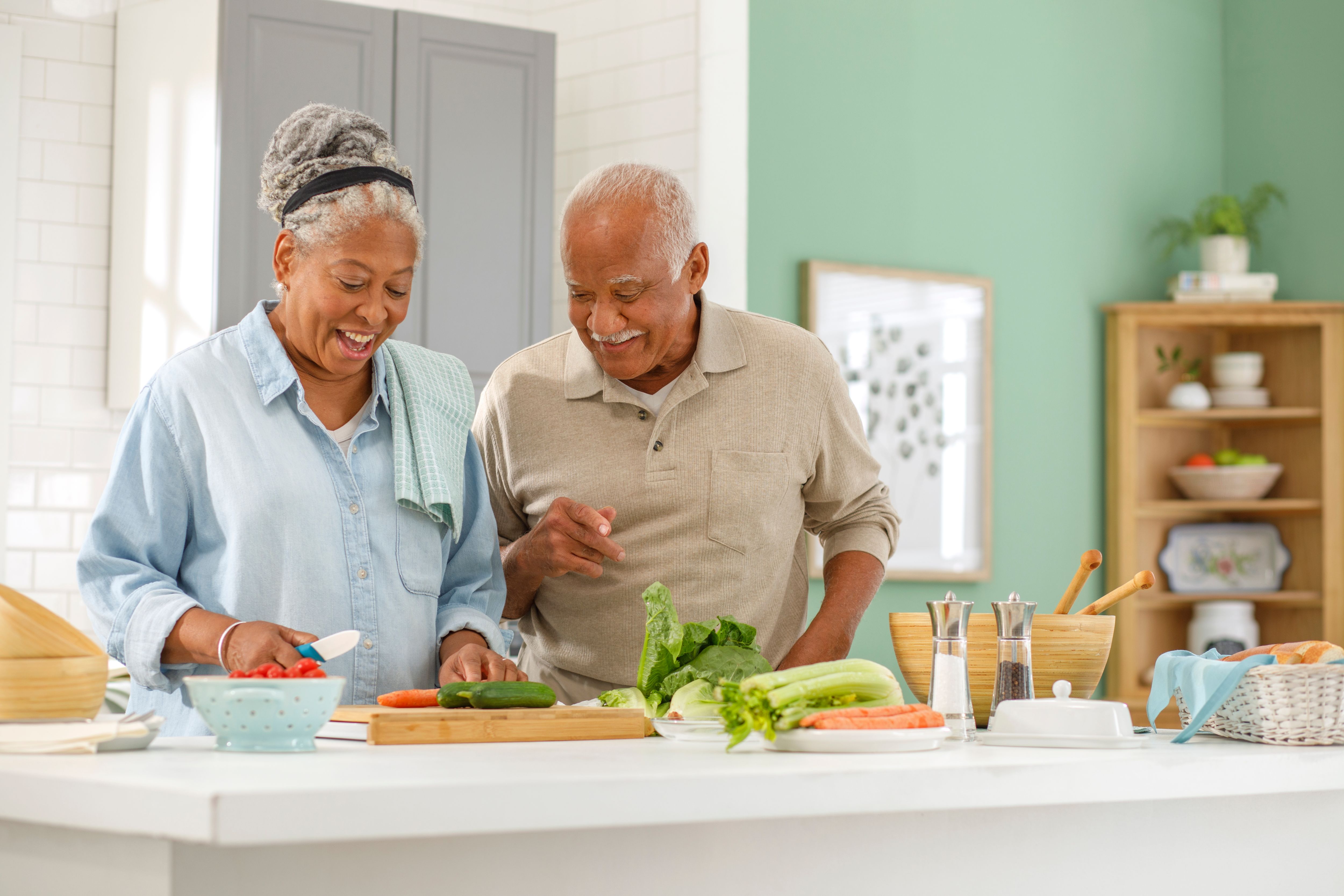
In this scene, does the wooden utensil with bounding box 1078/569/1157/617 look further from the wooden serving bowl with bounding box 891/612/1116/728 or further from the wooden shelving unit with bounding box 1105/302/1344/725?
the wooden shelving unit with bounding box 1105/302/1344/725

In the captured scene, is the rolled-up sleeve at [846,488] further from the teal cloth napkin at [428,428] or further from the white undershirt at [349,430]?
the white undershirt at [349,430]

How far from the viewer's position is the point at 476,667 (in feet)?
6.68

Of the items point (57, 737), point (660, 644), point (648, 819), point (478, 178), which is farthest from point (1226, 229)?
point (57, 737)

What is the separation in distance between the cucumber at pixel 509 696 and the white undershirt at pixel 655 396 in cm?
86

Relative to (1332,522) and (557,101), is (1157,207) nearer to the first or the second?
(1332,522)

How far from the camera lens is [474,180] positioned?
4.60 m

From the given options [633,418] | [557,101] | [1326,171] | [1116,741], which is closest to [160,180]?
[557,101]

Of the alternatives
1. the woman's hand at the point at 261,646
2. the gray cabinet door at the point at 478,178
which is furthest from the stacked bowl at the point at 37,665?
the gray cabinet door at the point at 478,178

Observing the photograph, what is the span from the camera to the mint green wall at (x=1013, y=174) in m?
5.14

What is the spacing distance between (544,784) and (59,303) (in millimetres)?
3864

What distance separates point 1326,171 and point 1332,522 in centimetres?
132

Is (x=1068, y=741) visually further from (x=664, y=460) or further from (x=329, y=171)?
(x=329, y=171)

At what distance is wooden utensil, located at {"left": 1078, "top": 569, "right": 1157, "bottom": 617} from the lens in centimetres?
198

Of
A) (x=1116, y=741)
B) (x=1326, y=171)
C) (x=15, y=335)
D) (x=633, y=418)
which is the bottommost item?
(x=1116, y=741)
